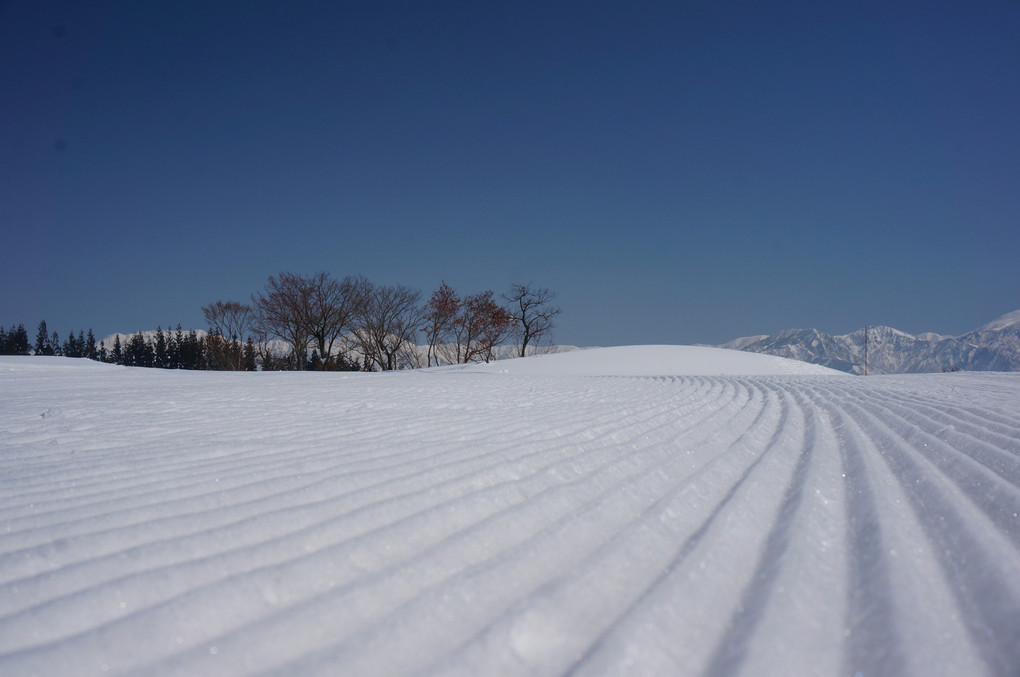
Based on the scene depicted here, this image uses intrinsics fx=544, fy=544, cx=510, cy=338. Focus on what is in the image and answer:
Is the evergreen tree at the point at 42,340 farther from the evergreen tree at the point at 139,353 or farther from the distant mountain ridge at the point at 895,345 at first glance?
the distant mountain ridge at the point at 895,345

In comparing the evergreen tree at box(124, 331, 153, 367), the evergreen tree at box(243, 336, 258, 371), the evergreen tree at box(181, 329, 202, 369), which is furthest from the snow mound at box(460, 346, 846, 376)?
the evergreen tree at box(124, 331, 153, 367)

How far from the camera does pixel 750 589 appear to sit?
0.73 m

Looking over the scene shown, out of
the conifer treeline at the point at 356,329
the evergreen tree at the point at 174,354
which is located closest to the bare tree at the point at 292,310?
the conifer treeline at the point at 356,329

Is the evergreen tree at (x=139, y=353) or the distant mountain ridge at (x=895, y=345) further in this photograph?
the distant mountain ridge at (x=895, y=345)

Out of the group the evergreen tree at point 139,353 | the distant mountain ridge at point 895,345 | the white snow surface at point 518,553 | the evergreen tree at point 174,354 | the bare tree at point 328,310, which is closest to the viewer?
the white snow surface at point 518,553

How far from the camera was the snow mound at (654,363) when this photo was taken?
8.55 m

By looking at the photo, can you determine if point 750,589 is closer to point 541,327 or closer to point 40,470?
point 40,470

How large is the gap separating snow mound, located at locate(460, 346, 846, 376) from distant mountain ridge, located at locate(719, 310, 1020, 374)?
11919 centimetres

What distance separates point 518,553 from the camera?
0.87 m

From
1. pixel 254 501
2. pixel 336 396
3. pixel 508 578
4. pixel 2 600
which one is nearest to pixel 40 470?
pixel 254 501

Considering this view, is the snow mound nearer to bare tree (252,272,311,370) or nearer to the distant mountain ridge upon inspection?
bare tree (252,272,311,370)

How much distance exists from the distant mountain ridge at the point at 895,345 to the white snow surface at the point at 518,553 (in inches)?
5076

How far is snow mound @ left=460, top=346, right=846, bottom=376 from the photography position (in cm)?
855

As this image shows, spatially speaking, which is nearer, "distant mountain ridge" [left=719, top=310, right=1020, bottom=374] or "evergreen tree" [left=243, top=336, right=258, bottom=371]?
"evergreen tree" [left=243, top=336, right=258, bottom=371]
